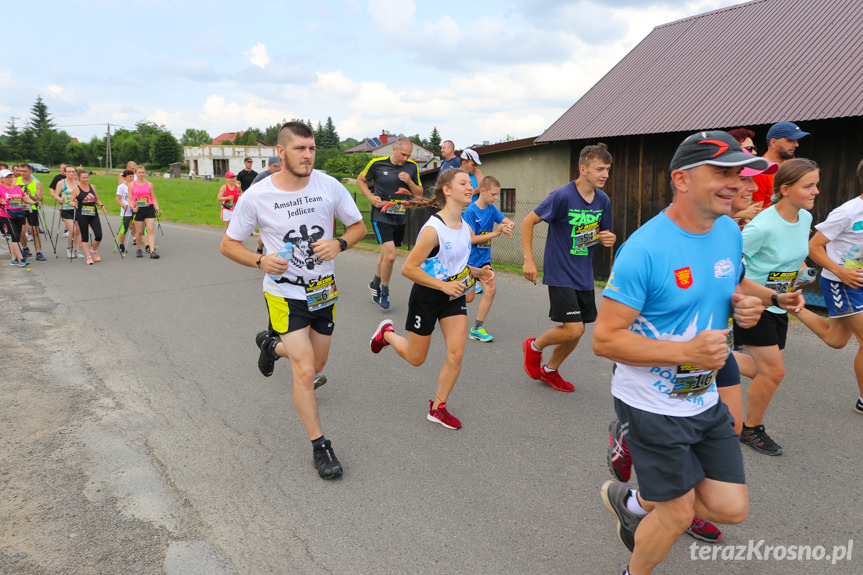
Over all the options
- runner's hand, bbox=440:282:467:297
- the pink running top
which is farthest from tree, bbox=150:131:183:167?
runner's hand, bbox=440:282:467:297

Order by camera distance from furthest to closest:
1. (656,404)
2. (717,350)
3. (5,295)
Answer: (5,295) < (656,404) < (717,350)

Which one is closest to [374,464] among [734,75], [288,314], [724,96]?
[288,314]

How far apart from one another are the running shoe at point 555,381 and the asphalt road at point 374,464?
106 millimetres

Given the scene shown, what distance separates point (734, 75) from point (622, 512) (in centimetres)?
1127

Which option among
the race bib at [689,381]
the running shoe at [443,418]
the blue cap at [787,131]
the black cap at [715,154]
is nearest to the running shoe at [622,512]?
the race bib at [689,381]

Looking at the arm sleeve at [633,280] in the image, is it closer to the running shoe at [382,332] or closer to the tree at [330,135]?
the running shoe at [382,332]

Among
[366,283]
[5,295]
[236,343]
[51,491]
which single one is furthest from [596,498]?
[5,295]

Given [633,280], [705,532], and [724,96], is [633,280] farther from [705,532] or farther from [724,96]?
[724,96]

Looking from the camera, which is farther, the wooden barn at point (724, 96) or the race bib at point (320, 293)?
the wooden barn at point (724, 96)

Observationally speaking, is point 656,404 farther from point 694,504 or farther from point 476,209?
point 476,209

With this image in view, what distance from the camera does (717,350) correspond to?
2076 millimetres

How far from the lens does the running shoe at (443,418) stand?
4.41 meters

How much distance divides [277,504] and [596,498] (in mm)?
1911

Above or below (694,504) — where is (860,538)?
below
